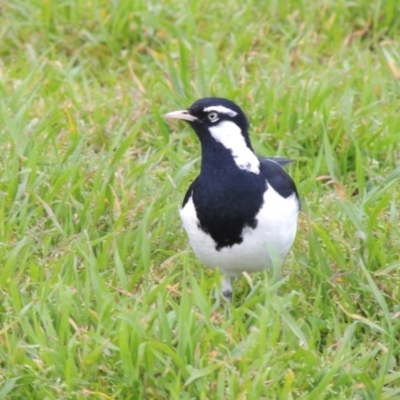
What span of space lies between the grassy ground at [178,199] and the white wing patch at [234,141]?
42 cm

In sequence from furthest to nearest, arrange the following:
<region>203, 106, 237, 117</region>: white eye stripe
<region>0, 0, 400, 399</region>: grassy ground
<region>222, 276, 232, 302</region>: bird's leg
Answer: <region>222, 276, 232, 302</region>: bird's leg, <region>203, 106, 237, 117</region>: white eye stripe, <region>0, 0, 400, 399</region>: grassy ground

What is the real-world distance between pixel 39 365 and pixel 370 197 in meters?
1.86

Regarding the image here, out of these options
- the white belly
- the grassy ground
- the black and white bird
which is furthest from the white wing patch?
the grassy ground

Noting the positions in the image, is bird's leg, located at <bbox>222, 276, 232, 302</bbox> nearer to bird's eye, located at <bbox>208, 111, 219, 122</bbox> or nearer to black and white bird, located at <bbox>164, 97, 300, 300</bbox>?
black and white bird, located at <bbox>164, 97, 300, 300</bbox>

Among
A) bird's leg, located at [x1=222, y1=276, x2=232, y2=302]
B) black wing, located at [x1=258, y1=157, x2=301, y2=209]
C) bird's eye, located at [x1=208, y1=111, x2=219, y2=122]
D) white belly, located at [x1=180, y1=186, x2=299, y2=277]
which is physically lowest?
bird's leg, located at [x1=222, y1=276, x2=232, y2=302]

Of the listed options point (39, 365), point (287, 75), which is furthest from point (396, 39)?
point (39, 365)

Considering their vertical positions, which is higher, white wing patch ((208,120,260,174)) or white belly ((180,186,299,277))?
white wing patch ((208,120,260,174))

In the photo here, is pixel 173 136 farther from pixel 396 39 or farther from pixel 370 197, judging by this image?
pixel 396 39

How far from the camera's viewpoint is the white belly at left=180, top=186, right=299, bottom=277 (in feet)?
13.5

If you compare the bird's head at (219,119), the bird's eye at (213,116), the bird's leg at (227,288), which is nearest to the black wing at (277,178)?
the bird's head at (219,119)

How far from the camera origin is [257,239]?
412 cm

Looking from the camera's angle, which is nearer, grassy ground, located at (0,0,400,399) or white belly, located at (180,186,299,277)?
grassy ground, located at (0,0,400,399)

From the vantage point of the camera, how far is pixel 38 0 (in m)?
6.85

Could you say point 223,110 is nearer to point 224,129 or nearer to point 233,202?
point 224,129
